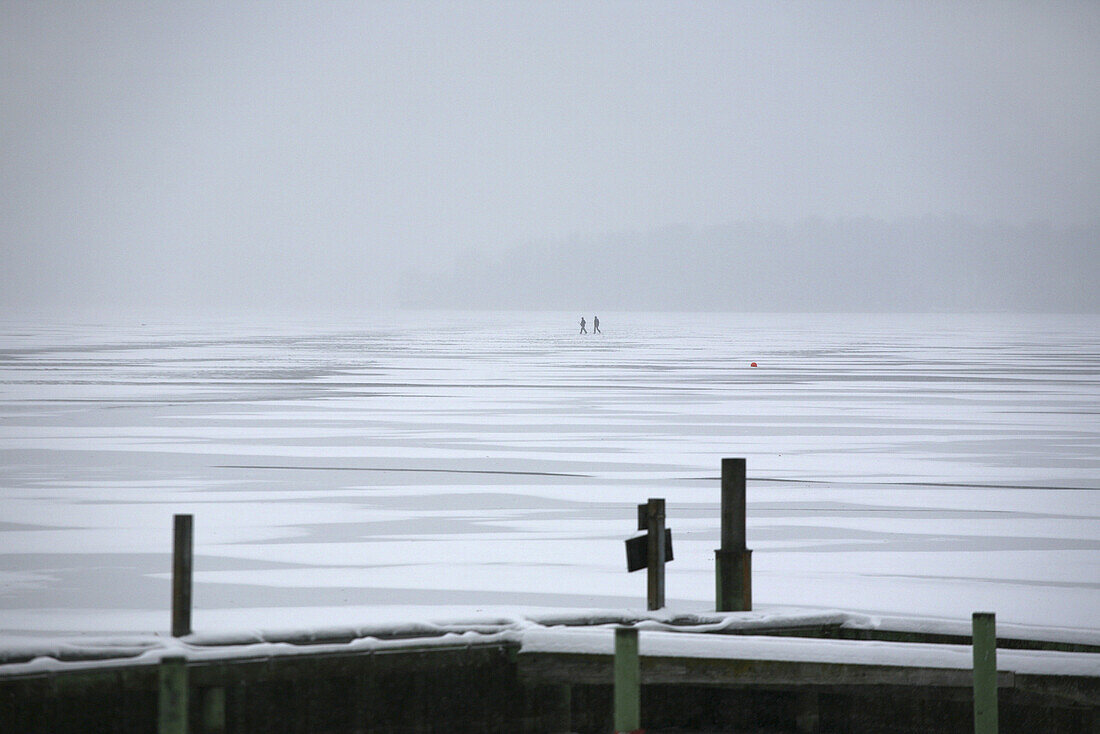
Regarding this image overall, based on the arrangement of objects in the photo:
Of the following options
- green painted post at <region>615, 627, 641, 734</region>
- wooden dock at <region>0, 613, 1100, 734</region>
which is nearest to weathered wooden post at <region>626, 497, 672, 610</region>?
wooden dock at <region>0, 613, 1100, 734</region>

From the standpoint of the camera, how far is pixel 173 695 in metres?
5.32

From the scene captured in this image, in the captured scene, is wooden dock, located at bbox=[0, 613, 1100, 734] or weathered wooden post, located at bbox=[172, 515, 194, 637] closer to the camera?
wooden dock, located at bbox=[0, 613, 1100, 734]

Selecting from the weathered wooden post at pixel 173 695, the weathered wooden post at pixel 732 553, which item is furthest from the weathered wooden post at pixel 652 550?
the weathered wooden post at pixel 173 695

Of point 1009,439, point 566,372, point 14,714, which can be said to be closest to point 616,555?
point 14,714

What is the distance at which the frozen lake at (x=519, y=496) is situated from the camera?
8508 millimetres

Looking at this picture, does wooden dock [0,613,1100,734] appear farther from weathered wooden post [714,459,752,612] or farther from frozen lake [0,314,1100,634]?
frozen lake [0,314,1100,634]

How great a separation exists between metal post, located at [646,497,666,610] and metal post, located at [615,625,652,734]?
1509 mm

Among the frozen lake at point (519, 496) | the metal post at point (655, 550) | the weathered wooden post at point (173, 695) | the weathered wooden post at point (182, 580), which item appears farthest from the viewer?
the frozen lake at point (519, 496)

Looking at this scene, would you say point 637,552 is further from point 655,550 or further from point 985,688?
point 985,688

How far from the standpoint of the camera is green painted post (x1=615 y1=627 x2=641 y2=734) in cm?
562

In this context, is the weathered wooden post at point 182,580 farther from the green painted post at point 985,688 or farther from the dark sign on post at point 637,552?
the green painted post at point 985,688

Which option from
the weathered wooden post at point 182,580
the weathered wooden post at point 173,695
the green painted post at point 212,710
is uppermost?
the weathered wooden post at point 182,580

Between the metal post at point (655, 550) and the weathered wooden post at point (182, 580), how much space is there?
7.21ft

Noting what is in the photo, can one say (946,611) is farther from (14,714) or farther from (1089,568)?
(14,714)
